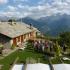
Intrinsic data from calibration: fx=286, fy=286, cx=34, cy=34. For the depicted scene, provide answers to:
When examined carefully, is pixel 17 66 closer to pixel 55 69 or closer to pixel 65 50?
pixel 55 69

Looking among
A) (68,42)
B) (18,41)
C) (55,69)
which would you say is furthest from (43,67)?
(18,41)

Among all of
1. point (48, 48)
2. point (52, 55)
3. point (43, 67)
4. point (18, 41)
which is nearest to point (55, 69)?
point (43, 67)

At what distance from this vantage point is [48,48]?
38.7m

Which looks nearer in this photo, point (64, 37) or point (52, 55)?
point (52, 55)

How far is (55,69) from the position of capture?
960 centimetres

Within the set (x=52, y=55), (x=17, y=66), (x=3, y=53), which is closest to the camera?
(x=17, y=66)

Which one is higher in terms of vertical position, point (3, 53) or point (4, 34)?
point (4, 34)

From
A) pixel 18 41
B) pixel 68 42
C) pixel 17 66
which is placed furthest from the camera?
pixel 18 41

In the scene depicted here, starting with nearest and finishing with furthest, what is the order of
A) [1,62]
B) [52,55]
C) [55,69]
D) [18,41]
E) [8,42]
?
[55,69], [1,62], [52,55], [8,42], [18,41]

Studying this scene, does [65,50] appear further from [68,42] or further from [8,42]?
[8,42]

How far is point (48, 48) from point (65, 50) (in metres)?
2.52

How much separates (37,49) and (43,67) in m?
32.6

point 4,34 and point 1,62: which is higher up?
point 4,34

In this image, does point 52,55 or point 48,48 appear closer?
point 52,55
